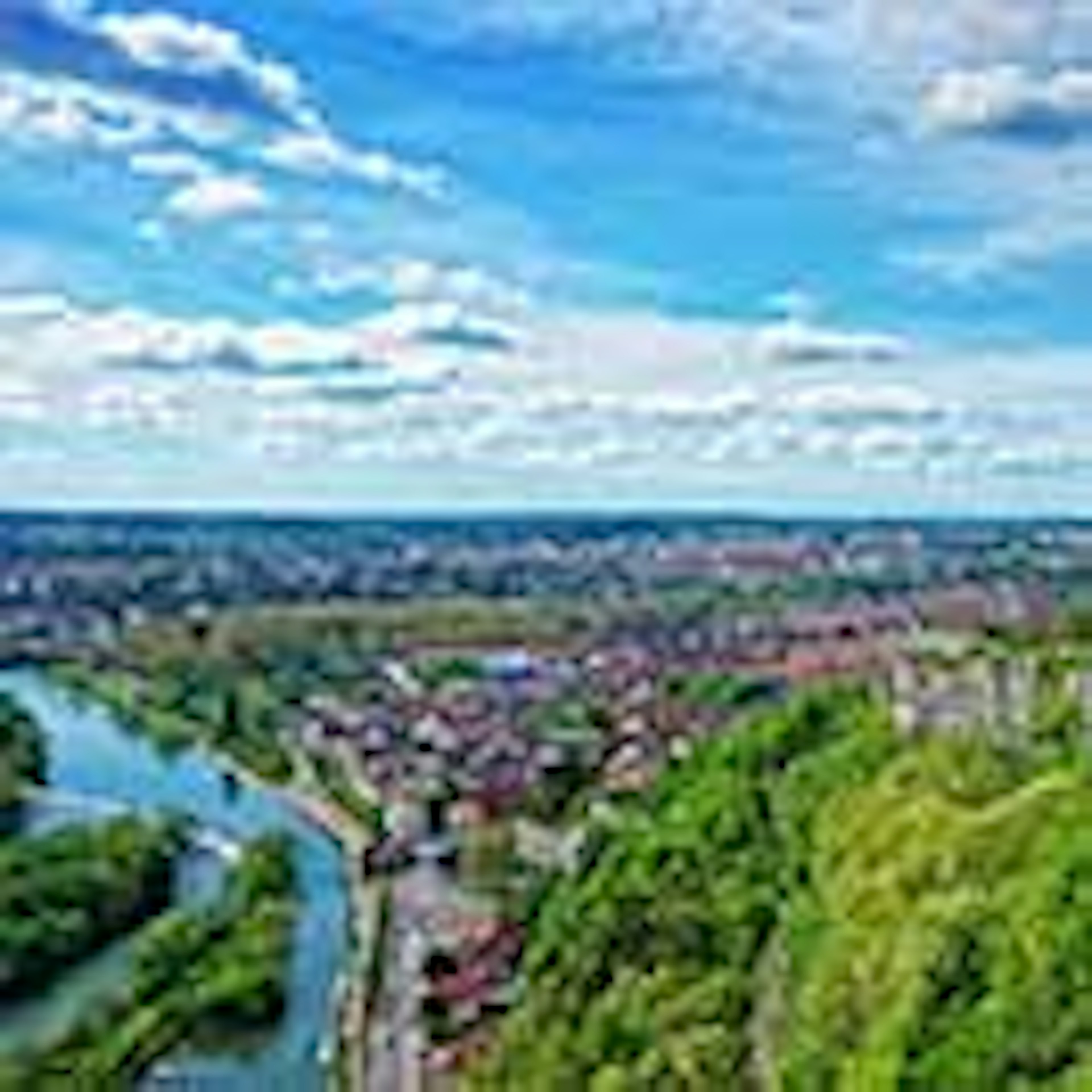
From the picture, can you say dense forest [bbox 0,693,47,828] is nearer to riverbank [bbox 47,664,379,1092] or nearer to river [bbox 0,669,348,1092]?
river [bbox 0,669,348,1092]

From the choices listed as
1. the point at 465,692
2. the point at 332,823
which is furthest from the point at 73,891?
the point at 465,692

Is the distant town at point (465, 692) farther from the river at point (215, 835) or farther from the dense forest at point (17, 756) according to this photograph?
the dense forest at point (17, 756)

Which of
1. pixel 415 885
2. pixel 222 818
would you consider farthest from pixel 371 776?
pixel 415 885

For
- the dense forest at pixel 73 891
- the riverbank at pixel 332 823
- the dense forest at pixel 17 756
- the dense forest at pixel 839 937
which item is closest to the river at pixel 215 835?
the riverbank at pixel 332 823

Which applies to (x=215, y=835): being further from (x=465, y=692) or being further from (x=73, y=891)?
A: (x=465, y=692)

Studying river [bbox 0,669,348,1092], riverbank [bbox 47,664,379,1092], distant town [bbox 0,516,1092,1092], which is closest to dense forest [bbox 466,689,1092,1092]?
distant town [bbox 0,516,1092,1092]

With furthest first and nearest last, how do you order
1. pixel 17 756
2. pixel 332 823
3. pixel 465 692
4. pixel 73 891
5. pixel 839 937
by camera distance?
pixel 465 692, pixel 17 756, pixel 332 823, pixel 73 891, pixel 839 937

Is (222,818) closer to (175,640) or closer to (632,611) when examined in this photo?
(175,640)
